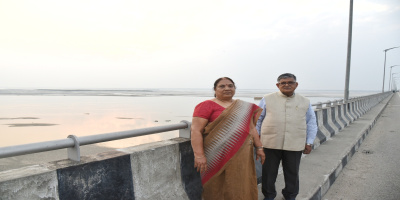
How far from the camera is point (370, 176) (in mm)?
4367

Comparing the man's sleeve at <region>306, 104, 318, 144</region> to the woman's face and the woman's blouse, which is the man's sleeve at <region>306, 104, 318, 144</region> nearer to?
the woman's face

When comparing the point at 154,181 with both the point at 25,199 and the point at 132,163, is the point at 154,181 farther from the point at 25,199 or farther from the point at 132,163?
the point at 25,199

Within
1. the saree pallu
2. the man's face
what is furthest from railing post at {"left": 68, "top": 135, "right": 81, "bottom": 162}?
the man's face

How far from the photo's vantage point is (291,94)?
→ 2.96 m

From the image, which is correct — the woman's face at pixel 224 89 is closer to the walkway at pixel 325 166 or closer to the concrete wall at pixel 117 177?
the concrete wall at pixel 117 177

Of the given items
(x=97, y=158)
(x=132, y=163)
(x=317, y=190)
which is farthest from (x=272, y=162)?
(x=97, y=158)

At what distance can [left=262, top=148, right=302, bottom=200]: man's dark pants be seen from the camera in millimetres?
3006

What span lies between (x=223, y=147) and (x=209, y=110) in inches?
13.5

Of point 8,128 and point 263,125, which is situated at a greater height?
point 263,125

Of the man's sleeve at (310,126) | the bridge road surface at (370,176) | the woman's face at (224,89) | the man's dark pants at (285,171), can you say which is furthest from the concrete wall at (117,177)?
the bridge road surface at (370,176)

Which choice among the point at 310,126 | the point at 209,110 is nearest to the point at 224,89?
the point at 209,110

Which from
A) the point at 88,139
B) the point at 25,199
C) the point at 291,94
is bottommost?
the point at 25,199

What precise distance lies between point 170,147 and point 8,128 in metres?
10.9

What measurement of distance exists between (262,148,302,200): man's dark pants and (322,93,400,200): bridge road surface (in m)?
0.78
